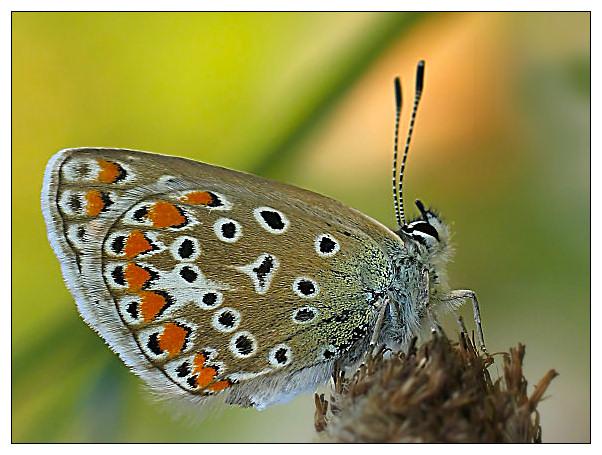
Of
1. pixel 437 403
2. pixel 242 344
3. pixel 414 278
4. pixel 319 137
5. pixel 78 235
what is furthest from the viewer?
pixel 319 137

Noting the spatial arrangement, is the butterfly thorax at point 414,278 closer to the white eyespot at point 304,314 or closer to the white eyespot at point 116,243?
the white eyespot at point 304,314

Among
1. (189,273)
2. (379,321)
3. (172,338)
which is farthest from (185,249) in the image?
(379,321)

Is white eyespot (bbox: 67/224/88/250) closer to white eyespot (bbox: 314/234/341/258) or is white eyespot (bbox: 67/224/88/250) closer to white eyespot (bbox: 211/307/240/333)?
white eyespot (bbox: 211/307/240/333)

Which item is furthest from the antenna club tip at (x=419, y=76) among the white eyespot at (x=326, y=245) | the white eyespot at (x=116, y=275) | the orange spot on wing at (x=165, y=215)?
the white eyespot at (x=116, y=275)

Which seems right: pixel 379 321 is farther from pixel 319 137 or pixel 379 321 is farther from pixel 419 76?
pixel 319 137

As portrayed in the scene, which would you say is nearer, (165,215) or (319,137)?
(165,215)

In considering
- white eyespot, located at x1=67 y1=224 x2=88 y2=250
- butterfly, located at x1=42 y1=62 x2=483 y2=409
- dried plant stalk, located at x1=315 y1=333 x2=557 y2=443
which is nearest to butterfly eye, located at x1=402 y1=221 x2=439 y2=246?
butterfly, located at x1=42 y1=62 x2=483 y2=409
